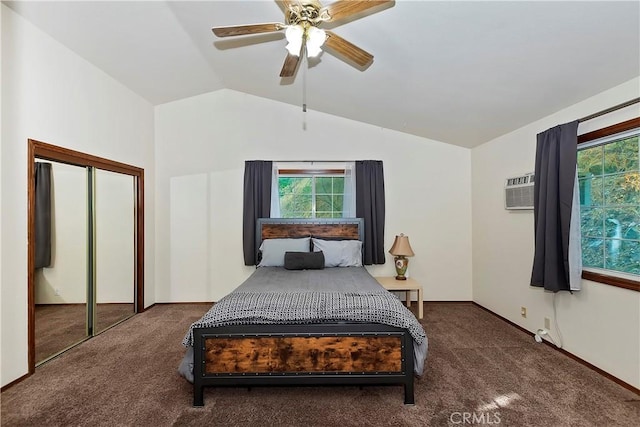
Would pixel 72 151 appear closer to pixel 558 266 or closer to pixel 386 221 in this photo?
pixel 386 221

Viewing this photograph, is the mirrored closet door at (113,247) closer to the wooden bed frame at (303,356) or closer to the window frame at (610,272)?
the wooden bed frame at (303,356)

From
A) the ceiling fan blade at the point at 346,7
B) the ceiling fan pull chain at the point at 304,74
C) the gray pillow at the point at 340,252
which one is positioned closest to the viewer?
the ceiling fan blade at the point at 346,7

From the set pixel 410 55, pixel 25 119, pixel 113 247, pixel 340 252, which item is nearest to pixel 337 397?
pixel 340 252

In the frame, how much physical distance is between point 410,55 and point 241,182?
2.86 metres

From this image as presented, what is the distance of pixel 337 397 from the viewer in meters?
2.19

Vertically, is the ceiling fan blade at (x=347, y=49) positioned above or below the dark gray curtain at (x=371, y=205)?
above

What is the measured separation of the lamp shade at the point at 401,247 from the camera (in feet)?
13.5

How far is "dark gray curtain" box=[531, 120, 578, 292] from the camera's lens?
2631mm

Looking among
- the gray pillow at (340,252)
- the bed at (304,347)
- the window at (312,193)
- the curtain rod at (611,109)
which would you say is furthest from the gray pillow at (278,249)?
the curtain rod at (611,109)

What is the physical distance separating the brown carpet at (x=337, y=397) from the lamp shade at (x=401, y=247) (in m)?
1.36

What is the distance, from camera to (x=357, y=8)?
1.80 m

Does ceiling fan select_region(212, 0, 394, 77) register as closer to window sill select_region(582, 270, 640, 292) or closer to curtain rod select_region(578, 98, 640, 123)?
curtain rod select_region(578, 98, 640, 123)

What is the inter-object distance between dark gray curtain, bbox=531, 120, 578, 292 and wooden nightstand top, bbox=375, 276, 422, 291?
4.20 feet

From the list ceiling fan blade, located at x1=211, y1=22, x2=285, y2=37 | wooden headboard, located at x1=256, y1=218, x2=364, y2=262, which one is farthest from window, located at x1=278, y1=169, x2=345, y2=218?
ceiling fan blade, located at x1=211, y1=22, x2=285, y2=37
